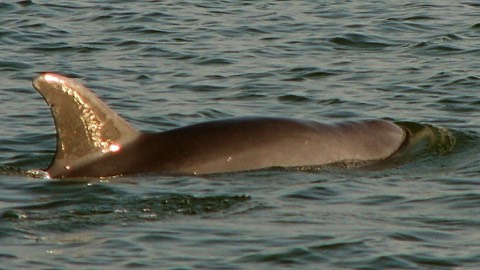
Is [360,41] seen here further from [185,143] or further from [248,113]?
[185,143]

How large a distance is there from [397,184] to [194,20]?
10.1 meters

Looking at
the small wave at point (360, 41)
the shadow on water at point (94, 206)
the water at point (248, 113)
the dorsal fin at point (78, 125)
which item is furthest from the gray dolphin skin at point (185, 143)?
the small wave at point (360, 41)

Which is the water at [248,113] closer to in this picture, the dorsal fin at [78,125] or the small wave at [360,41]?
the small wave at [360,41]

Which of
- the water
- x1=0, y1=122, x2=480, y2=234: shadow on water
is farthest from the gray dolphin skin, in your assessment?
x1=0, y1=122, x2=480, y2=234: shadow on water

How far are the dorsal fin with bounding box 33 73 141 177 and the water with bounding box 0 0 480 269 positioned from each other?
0.25 m

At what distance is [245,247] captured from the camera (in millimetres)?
9633

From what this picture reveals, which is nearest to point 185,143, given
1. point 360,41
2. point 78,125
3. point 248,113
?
point 78,125

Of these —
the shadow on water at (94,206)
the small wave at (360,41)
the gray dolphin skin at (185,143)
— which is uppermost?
the gray dolphin skin at (185,143)

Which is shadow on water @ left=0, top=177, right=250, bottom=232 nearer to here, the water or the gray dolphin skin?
the water

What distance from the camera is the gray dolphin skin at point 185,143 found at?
11133 mm

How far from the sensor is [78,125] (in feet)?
36.7

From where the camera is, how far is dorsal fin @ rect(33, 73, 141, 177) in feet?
36.1

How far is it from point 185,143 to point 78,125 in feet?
3.22

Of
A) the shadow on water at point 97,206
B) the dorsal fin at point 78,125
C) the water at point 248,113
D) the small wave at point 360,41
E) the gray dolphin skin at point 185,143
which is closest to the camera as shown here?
the water at point 248,113
